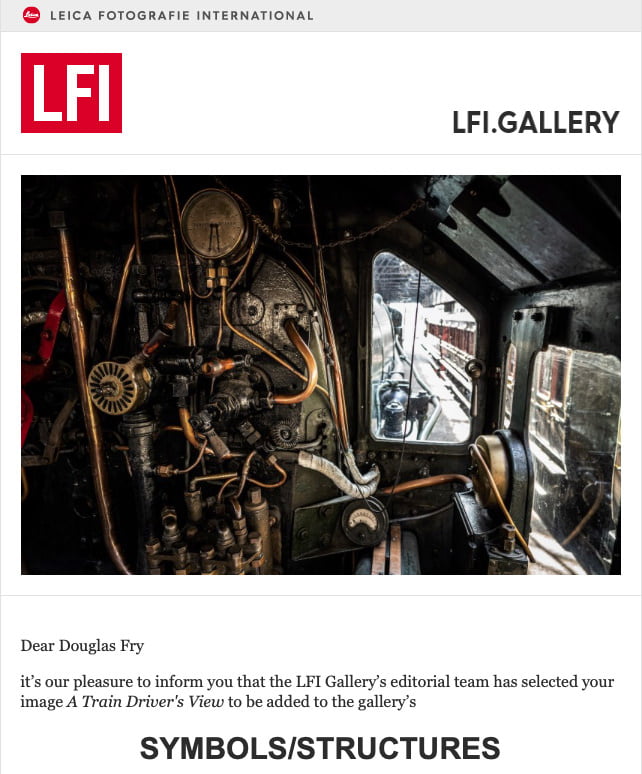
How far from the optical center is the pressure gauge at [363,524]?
221cm

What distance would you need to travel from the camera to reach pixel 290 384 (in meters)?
2.08

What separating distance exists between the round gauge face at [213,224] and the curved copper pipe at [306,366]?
463 millimetres

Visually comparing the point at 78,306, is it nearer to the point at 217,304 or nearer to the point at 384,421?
the point at 217,304

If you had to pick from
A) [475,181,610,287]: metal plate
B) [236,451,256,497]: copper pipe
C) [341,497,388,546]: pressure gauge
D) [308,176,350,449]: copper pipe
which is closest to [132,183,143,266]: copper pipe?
[308,176,350,449]: copper pipe

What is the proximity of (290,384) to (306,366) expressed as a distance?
0.17 metres

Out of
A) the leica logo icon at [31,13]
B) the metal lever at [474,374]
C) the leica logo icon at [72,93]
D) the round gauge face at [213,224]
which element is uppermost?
the leica logo icon at [31,13]

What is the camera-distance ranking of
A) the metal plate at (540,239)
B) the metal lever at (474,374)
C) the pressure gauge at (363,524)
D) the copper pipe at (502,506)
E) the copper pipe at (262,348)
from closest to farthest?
the metal plate at (540,239), the copper pipe at (502,506), the copper pipe at (262,348), the pressure gauge at (363,524), the metal lever at (474,374)

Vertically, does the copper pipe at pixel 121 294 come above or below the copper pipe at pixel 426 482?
above

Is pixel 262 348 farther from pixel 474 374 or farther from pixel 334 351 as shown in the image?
pixel 474 374

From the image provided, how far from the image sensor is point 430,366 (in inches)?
118

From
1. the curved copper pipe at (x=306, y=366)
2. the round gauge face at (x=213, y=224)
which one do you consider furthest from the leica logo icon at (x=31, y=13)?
the curved copper pipe at (x=306, y=366)

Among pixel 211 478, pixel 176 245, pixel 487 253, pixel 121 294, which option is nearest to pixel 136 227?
pixel 176 245

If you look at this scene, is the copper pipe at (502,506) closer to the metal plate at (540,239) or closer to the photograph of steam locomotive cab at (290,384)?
the photograph of steam locomotive cab at (290,384)
